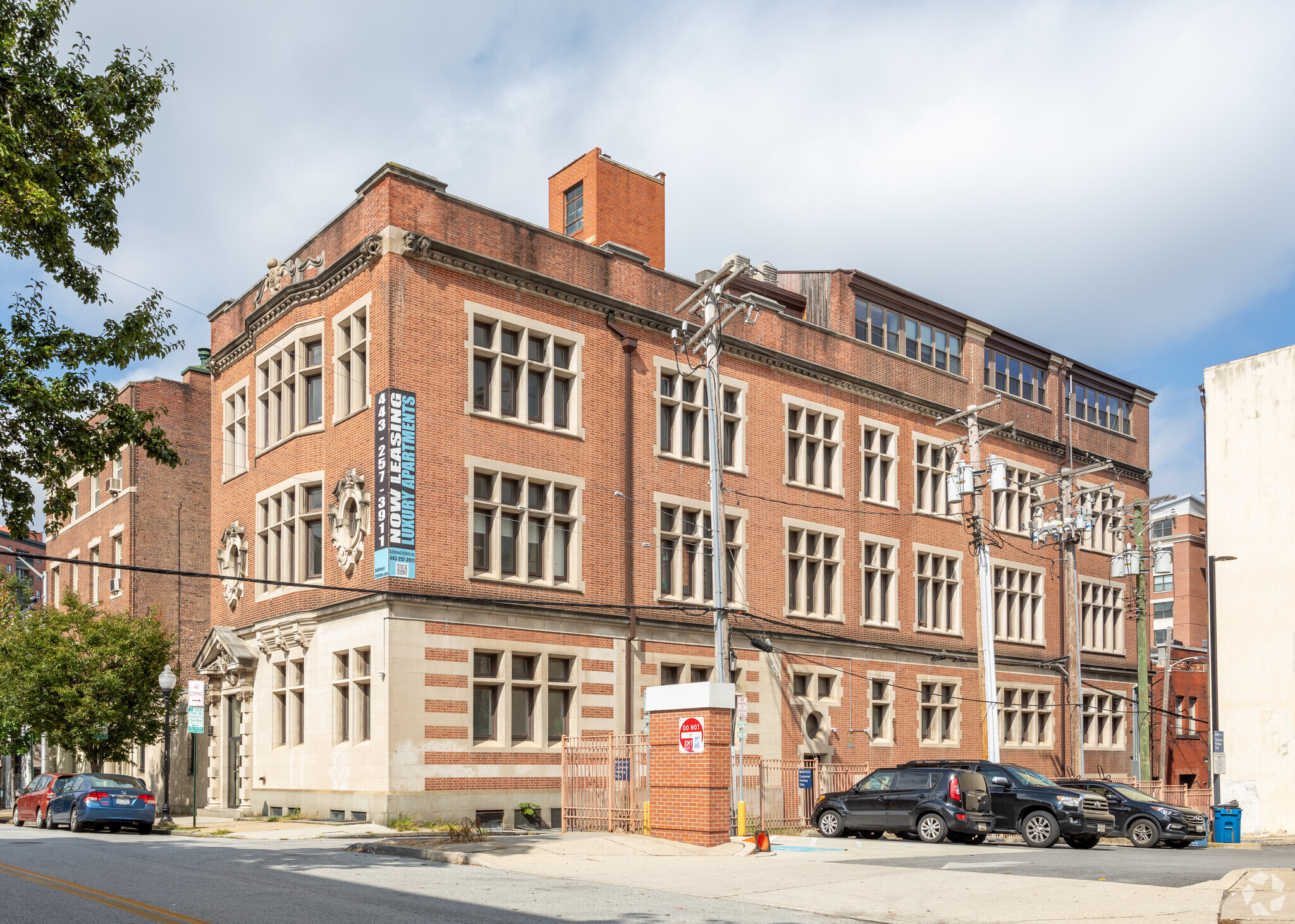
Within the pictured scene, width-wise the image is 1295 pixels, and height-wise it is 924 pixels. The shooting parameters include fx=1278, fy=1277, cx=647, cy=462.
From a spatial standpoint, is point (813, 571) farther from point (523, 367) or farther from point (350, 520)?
point (350, 520)

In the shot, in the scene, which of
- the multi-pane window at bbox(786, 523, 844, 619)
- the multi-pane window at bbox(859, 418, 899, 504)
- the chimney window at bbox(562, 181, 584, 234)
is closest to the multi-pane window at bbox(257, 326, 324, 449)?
the chimney window at bbox(562, 181, 584, 234)

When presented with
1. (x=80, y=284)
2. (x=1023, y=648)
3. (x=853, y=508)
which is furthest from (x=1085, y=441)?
(x=80, y=284)

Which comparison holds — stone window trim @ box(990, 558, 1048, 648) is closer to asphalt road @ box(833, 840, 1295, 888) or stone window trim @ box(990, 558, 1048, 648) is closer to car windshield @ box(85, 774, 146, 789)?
asphalt road @ box(833, 840, 1295, 888)

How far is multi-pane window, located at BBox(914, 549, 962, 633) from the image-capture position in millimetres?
43000

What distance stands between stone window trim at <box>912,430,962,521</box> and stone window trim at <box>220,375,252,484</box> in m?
21.5

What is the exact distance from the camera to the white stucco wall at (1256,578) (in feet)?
111

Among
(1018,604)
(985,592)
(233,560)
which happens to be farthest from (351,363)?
(1018,604)

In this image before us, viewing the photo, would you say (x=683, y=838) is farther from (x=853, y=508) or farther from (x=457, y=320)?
(x=853, y=508)

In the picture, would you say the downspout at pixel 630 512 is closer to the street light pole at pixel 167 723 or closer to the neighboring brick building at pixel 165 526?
the street light pole at pixel 167 723

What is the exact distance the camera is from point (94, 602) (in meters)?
45.9

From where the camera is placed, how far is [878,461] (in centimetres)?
4178

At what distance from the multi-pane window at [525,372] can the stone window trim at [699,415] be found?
2.90 m

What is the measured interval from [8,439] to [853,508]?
27212mm

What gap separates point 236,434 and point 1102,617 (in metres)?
34.6
